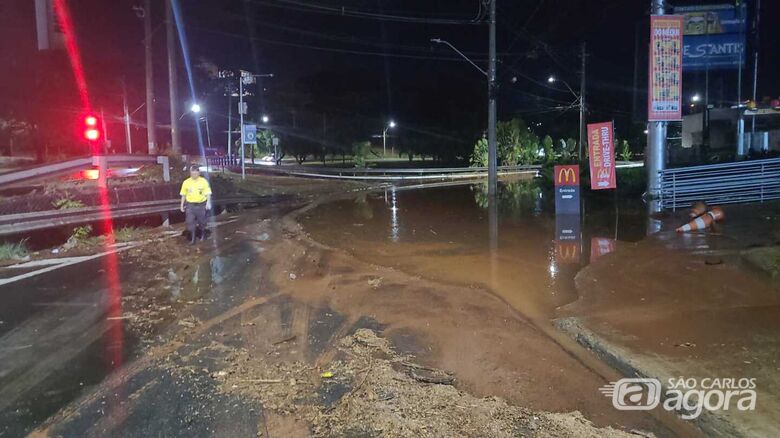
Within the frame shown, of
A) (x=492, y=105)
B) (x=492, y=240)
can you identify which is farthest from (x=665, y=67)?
(x=492, y=240)

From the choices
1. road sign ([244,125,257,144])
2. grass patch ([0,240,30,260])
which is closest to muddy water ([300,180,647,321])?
grass patch ([0,240,30,260])

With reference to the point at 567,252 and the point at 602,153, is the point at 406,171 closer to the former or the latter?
the point at 602,153

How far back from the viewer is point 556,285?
8906 millimetres

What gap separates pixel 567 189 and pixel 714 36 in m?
11.4

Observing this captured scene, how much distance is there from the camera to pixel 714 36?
22172mm

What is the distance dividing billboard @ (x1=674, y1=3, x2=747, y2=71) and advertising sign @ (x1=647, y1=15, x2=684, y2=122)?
539cm

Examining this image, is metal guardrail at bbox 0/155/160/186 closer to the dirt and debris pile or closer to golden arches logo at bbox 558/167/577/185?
golden arches logo at bbox 558/167/577/185

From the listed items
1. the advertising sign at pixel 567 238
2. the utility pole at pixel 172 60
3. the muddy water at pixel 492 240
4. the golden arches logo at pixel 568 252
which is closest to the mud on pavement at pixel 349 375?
the muddy water at pixel 492 240

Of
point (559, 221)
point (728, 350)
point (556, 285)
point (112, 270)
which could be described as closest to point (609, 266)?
point (556, 285)

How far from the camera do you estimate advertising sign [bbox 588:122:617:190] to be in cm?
1619

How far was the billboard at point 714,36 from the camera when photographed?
2181cm

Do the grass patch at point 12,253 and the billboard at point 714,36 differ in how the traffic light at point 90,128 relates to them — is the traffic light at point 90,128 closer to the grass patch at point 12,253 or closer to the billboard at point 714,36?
the grass patch at point 12,253

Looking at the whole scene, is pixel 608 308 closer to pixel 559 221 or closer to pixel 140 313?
pixel 140 313

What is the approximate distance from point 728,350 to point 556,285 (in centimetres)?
344
